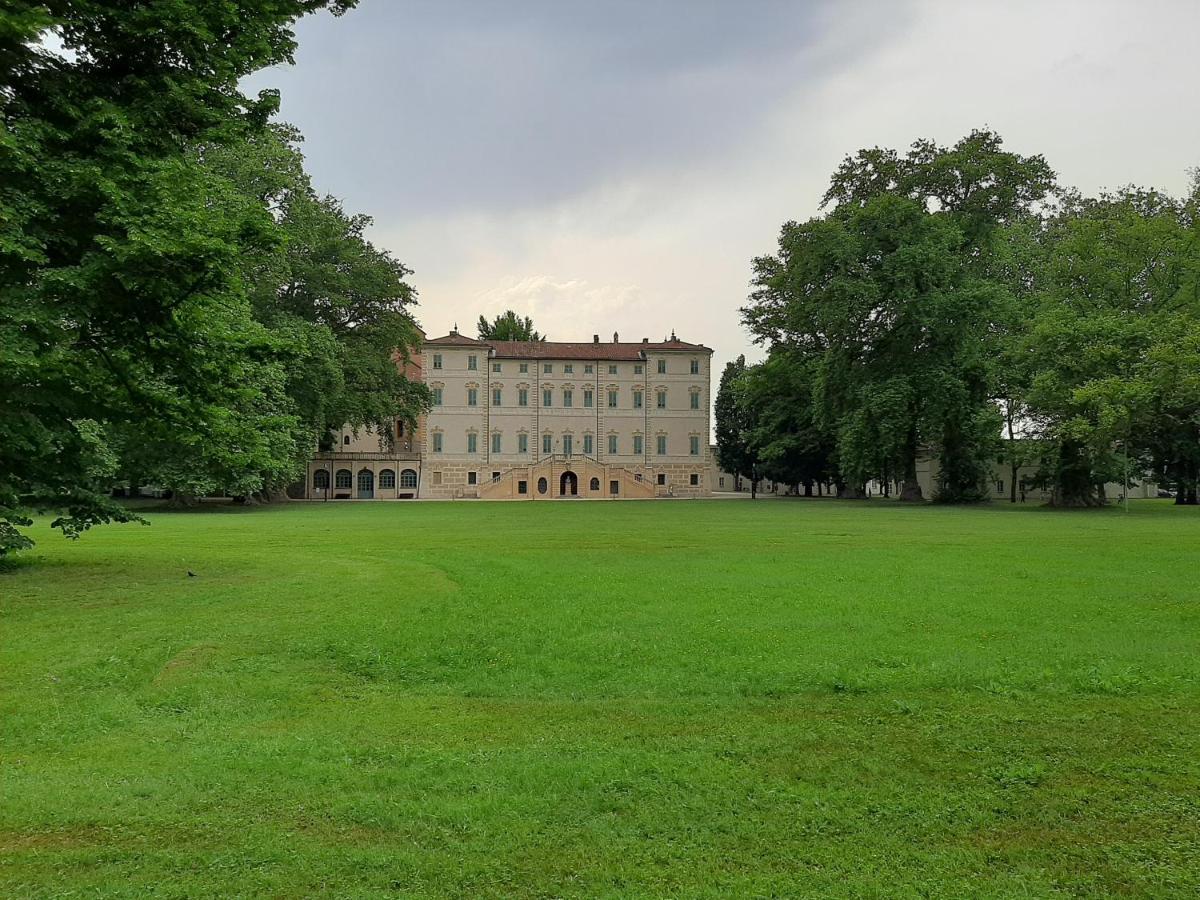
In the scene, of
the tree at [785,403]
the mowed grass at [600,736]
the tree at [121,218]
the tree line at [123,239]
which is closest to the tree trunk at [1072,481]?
the tree at [785,403]

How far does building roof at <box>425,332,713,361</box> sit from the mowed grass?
6903cm

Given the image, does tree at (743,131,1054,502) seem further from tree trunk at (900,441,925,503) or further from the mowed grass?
the mowed grass

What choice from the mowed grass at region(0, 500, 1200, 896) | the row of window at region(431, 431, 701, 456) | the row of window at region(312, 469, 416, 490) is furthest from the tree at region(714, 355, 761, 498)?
the mowed grass at region(0, 500, 1200, 896)

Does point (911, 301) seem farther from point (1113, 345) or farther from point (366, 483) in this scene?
point (366, 483)

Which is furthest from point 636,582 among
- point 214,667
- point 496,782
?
point 496,782

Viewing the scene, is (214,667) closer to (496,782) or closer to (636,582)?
(496,782)

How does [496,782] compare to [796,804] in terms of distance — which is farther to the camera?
[496,782]

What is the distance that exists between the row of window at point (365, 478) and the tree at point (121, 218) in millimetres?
68178

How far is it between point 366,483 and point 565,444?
19.7 m

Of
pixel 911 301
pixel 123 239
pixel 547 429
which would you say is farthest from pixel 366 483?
pixel 123 239

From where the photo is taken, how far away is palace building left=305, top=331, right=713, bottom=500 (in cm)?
7938

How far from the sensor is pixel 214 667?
8.65 meters

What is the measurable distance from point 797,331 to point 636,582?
47131 millimetres

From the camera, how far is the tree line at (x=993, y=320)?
40719mm
